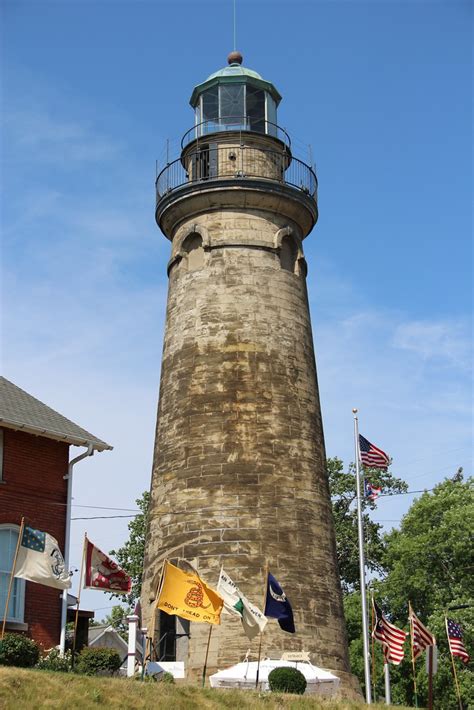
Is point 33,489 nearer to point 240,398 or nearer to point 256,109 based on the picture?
point 240,398

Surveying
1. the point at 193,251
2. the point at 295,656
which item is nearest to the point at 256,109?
the point at 193,251

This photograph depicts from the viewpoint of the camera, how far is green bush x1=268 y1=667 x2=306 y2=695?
920 inches

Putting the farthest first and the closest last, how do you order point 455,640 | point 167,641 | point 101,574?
point 455,640 < point 167,641 < point 101,574

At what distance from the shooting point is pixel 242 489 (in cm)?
2864

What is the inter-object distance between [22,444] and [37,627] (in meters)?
4.76

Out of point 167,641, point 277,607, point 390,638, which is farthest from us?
point 390,638

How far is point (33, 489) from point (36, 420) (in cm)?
195

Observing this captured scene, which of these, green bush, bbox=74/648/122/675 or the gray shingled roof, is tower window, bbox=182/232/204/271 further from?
green bush, bbox=74/648/122/675

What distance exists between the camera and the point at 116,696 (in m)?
19.0

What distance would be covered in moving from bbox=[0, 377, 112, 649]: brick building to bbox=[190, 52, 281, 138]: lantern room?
41.6 ft

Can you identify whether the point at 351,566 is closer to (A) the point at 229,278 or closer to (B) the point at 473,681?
(B) the point at 473,681

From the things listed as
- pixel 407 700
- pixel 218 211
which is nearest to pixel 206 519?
pixel 218 211

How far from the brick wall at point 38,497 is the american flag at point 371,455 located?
1077cm

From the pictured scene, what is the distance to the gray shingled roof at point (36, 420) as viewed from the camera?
2608 cm
